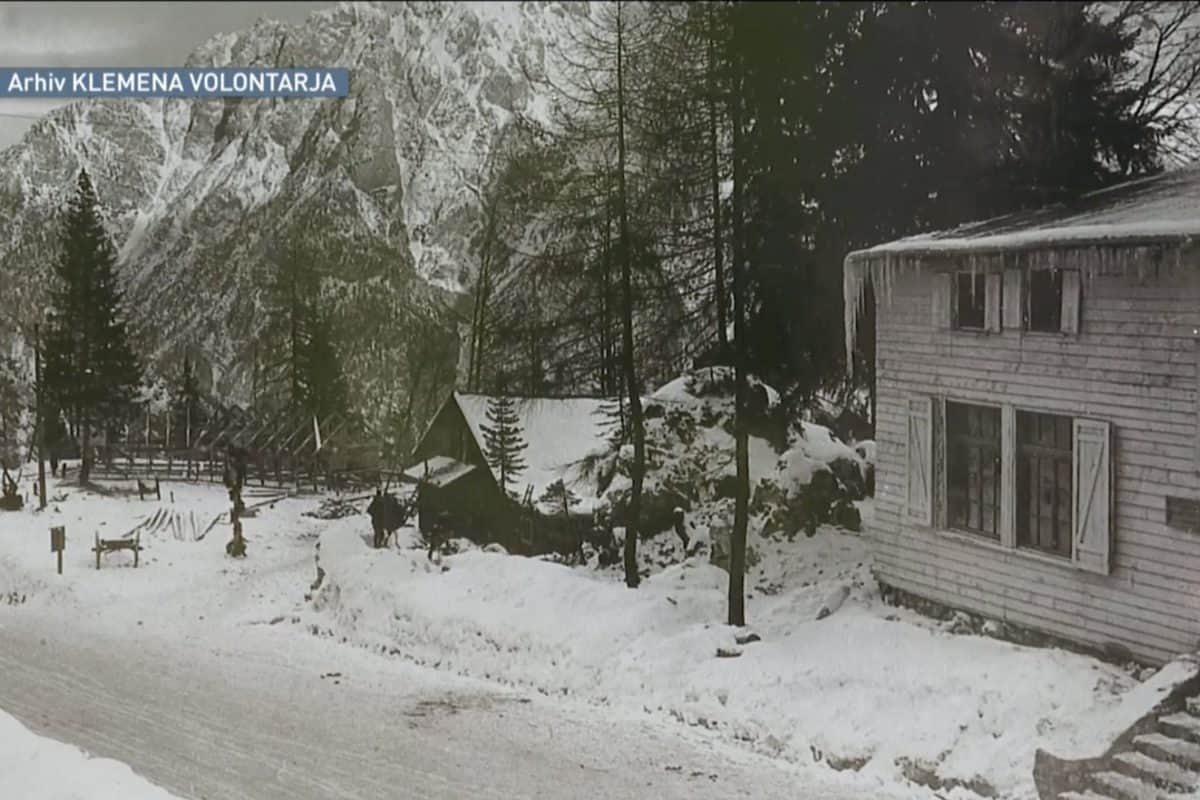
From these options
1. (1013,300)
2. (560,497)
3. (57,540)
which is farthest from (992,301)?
(57,540)

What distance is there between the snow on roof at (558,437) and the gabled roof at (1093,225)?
1.72 m

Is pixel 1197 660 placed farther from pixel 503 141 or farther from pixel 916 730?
pixel 503 141

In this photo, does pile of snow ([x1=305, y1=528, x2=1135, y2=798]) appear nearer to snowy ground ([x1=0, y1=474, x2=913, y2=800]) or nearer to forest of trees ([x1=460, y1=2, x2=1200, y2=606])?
snowy ground ([x1=0, y1=474, x2=913, y2=800])

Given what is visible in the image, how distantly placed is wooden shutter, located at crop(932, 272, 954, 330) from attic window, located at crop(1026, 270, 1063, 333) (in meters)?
0.55

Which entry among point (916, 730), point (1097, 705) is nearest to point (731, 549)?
point (916, 730)

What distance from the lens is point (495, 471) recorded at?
22.3ft

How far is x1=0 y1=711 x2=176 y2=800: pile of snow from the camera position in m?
5.04

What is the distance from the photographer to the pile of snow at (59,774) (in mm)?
5039

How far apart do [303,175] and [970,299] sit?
3.49 meters

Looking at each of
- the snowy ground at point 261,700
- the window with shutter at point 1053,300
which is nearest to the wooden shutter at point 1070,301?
the window with shutter at point 1053,300

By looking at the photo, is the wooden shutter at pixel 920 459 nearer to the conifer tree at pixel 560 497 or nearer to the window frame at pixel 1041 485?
the window frame at pixel 1041 485

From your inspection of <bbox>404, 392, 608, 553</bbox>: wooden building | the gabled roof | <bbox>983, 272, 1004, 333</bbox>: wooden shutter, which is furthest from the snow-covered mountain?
<bbox>983, 272, 1004, 333</bbox>: wooden shutter

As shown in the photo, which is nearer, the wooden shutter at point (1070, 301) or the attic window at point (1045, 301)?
the wooden shutter at point (1070, 301)

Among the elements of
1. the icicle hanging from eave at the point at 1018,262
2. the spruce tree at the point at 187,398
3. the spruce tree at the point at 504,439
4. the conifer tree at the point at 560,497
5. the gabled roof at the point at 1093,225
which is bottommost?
the conifer tree at the point at 560,497
